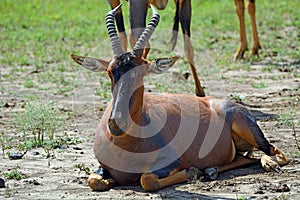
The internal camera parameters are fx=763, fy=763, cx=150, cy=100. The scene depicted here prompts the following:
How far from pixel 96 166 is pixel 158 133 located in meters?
0.99

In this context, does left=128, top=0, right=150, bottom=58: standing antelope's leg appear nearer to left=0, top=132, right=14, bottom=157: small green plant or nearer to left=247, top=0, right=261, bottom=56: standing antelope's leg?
left=0, top=132, right=14, bottom=157: small green plant

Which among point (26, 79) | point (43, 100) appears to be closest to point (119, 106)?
point (43, 100)

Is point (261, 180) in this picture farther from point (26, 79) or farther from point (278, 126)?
point (26, 79)

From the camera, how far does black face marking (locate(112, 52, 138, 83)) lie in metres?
6.98

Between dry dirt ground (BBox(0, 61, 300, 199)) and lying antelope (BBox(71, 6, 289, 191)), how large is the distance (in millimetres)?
131

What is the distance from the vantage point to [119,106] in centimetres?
686

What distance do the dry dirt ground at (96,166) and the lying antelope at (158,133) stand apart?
0.13 meters

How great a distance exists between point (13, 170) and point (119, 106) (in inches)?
67.5

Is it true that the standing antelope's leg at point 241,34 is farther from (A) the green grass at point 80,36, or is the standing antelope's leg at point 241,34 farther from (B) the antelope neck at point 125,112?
(B) the antelope neck at point 125,112

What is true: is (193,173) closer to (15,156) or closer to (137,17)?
(15,156)

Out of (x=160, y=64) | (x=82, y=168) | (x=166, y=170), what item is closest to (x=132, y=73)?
(x=160, y=64)

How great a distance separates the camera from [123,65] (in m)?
7.00

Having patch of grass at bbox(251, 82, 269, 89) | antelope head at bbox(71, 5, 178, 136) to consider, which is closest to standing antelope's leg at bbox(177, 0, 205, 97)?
patch of grass at bbox(251, 82, 269, 89)

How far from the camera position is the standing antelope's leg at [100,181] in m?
7.23
